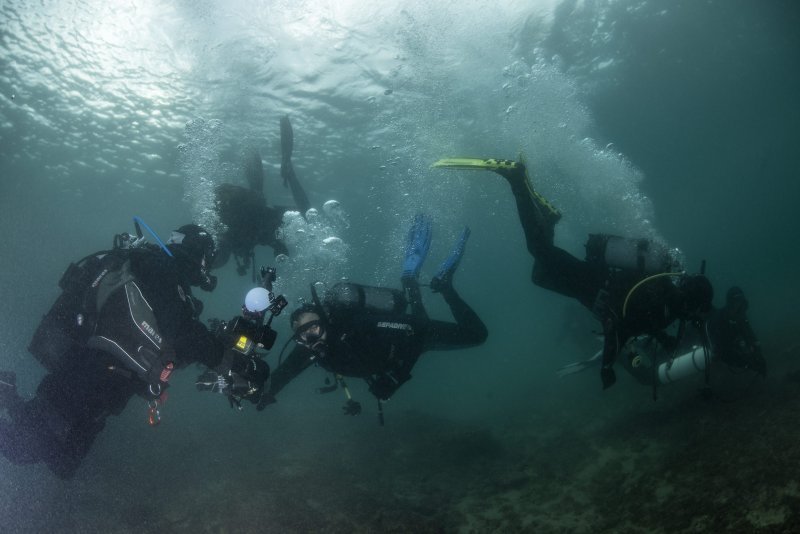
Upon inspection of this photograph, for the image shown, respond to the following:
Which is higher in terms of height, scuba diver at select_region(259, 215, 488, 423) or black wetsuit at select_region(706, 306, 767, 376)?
scuba diver at select_region(259, 215, 488, 423)

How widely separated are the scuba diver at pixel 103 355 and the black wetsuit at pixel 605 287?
172 inches

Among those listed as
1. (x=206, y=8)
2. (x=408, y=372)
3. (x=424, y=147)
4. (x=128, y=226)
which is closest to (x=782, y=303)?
(x=424, y=147)

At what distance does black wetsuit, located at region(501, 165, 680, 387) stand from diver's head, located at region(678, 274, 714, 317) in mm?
83

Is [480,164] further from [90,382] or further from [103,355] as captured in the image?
[90,382]

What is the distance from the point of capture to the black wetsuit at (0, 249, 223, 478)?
4027mm

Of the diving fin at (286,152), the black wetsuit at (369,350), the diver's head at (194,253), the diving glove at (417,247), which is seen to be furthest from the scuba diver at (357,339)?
the diving fin at (286,152)

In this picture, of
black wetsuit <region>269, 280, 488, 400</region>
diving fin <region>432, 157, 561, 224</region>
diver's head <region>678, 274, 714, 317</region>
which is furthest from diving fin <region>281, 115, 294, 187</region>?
diver's head <region>678, 274, 714, 317</region>

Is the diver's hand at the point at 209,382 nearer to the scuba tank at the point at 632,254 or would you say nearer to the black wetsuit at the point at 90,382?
the black wetsuit at the point at 90,382

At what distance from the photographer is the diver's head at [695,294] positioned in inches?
199

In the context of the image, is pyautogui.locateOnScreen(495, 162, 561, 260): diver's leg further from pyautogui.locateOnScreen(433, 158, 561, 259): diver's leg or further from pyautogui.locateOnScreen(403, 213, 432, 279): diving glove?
pyautogui.locateOnScreen(403, 213, 432, 279): diving glove

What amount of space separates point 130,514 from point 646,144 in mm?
33622

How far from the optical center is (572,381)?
21.2 m

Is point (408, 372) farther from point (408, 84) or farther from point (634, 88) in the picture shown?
point (634, 88)

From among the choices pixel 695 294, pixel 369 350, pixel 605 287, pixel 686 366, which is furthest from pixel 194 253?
pixel 686 366
